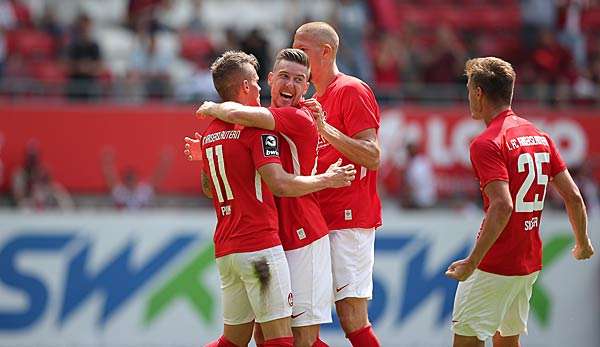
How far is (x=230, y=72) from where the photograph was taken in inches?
297

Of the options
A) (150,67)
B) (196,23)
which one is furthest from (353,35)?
(150,67)

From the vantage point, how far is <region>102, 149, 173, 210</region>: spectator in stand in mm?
16219

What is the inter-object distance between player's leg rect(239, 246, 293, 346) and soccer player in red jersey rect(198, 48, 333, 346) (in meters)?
0.24

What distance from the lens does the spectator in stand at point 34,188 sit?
1596 cm

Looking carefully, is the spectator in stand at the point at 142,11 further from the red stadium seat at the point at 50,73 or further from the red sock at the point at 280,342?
the red sock at the point at 280,342

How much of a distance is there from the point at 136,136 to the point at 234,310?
9.49 m

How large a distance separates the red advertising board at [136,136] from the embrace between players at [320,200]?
8699 mm

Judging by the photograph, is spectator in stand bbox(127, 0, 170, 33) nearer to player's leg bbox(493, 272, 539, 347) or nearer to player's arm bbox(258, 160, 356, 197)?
player's arm bbox(258, 160, 356, 197)

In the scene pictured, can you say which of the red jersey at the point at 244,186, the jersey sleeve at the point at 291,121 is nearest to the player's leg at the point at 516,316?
the red jersey at the point at 244,186

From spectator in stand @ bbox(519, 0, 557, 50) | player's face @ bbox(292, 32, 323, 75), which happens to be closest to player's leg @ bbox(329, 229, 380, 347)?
player's face @ bbox(292, 32, 323, 75)

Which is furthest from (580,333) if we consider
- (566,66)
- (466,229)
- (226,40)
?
(226,40)

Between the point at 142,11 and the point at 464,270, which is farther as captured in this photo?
the point at 142,11

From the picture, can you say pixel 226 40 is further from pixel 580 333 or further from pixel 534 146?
pixel 534 146

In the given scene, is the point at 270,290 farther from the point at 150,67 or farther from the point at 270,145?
the point at 150,67
